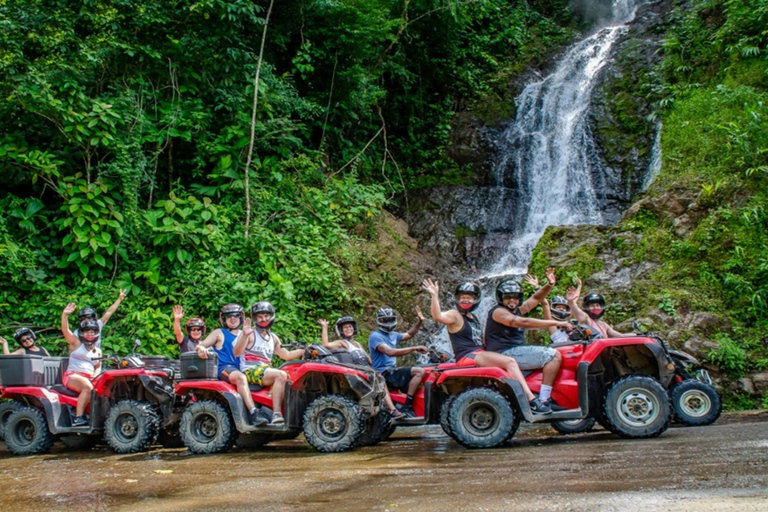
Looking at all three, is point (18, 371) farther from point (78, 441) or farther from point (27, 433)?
point (78, 441)

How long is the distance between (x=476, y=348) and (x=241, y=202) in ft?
28.1

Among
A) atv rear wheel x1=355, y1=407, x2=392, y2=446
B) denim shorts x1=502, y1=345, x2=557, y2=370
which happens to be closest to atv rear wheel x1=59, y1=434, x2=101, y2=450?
atv rear wheel x1=355, y1=407, x2=392, y2=446

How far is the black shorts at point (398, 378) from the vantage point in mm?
8266

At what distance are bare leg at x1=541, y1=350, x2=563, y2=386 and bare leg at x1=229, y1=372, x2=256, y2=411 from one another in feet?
10.4

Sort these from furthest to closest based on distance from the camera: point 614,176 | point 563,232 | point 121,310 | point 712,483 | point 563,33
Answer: point 563,33 < point 614,176 < point 563,232 < point 121,310 < point 712,483

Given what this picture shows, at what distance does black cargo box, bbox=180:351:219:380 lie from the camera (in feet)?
26.0

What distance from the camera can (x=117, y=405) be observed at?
27.5ft

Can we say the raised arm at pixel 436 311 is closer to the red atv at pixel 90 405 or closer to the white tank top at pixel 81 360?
the red atv at pixel 90 405

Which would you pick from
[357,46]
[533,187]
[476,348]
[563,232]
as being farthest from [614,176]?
[476,348]

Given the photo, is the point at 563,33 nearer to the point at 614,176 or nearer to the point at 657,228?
the point at 614,176

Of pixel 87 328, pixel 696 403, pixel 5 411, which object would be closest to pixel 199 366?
pixel 87 328

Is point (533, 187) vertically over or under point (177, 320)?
over

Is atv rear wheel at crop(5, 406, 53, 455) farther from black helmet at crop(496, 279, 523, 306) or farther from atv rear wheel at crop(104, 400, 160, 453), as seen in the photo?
black helmet at crop(496, 279, 523, 306)

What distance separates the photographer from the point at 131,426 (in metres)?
8.32
